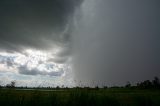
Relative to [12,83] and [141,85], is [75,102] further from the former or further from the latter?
[141,85]

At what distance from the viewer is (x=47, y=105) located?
15.6 meters

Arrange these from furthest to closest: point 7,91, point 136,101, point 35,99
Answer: point 136,101 < point 7,91 < point 35,99

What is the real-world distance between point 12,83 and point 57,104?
4.55 m

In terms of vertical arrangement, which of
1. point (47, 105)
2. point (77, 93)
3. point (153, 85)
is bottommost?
point (47, 105)

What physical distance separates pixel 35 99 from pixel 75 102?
10.6ft

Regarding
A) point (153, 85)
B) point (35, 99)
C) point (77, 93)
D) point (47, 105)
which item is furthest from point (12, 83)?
point (153, 85)

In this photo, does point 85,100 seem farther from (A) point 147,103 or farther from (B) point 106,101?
(A) point 147,103

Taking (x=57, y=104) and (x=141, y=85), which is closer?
(x=57, y=104)

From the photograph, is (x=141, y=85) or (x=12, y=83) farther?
(x=141, y=85)

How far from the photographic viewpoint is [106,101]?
57.2 feet

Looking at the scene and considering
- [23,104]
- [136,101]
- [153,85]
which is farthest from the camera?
[153,85]

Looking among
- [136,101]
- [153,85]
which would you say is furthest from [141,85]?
[136,101]

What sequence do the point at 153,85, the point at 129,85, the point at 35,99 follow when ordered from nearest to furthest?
the point at 35,99
the point at 153,85
the point at 129,85

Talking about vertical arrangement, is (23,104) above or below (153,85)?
below
